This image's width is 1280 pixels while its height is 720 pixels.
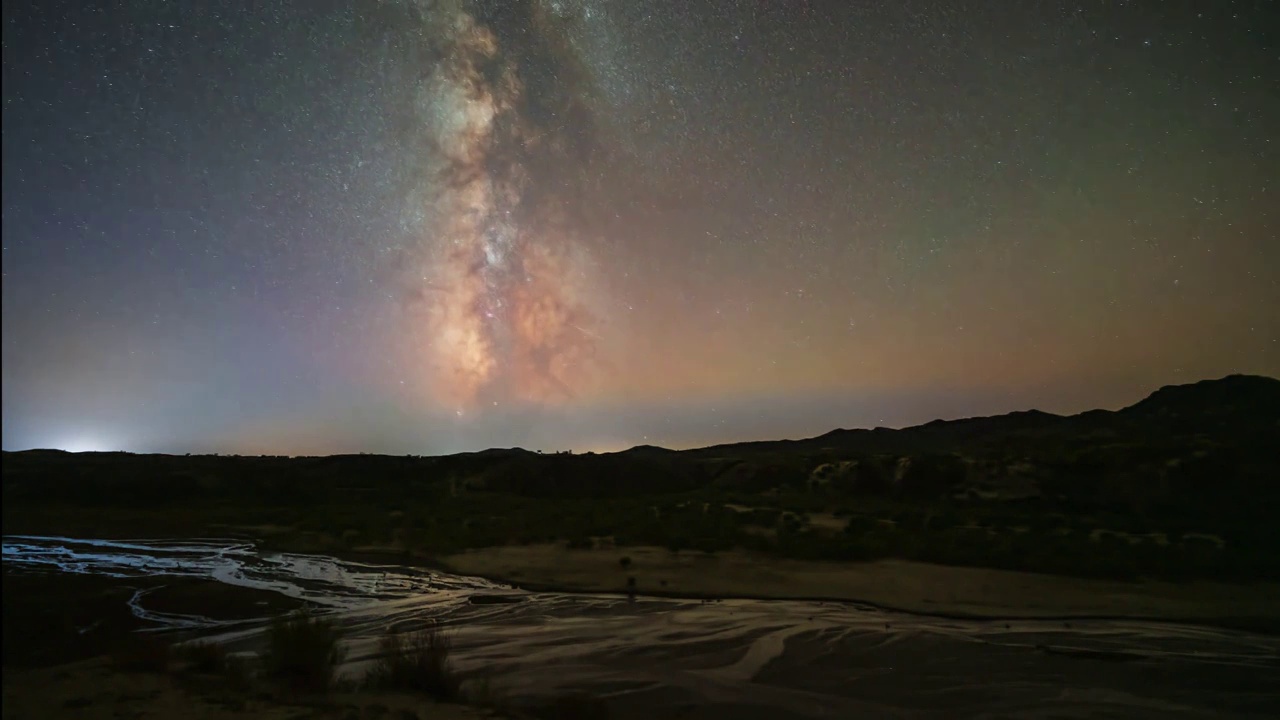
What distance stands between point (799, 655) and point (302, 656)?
6960 millimetres

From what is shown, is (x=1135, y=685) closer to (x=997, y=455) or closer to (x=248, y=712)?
(x=248, y=712)

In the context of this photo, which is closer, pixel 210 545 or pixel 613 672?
pixel 613 672

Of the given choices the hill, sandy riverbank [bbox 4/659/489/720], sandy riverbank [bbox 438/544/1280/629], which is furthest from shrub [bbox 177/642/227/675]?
sandy riverbank [bbox 438/544/1280/629]

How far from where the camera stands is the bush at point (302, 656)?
28.7 feet

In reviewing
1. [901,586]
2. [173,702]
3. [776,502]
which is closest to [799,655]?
[901,586]

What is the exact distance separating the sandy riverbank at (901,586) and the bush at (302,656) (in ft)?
29.0

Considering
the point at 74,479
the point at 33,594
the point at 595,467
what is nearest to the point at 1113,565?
the point at 33,594

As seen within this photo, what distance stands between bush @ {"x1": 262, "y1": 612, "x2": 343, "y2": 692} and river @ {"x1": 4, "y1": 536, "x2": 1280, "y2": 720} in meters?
0.47

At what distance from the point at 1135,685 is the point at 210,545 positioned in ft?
92.3

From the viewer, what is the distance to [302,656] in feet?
30.2

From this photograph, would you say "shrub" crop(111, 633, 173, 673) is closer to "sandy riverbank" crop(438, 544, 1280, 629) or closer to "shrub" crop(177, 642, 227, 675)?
"shrub" crop(177, 642, 227, 675)

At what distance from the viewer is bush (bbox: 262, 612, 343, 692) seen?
8758 millimetres

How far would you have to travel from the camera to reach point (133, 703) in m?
7.73

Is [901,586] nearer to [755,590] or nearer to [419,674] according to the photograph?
[755,590]
